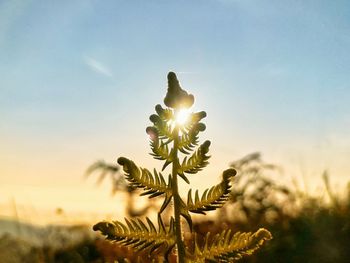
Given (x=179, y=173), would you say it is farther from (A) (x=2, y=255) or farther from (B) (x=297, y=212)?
(A) (x=2, y=255)

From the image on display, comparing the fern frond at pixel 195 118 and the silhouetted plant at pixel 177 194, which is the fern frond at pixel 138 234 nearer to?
the silhouetted plant at pixel 177 194

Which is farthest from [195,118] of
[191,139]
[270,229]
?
[270,229]

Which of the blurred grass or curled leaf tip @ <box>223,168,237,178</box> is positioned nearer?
curled leaf tip @ <box>223,168,237,178</box>

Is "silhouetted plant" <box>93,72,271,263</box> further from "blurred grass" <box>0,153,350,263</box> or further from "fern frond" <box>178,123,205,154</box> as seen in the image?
"blurred grass" <box>0,153,350,263</box>

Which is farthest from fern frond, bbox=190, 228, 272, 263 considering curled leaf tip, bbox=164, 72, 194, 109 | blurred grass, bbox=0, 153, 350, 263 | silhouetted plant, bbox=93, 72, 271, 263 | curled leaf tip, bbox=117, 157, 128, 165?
blurred grass, bbox=0, 153, 350, 263

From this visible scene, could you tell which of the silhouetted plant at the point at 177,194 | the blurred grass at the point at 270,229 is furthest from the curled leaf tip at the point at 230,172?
the blurred grass at the point at 270,229

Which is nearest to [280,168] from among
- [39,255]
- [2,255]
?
[39,255]

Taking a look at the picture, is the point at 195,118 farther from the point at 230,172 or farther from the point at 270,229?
the point at 270,229
